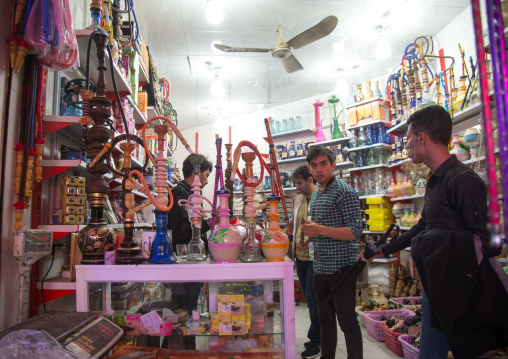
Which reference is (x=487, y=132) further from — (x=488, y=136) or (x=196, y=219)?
(x=196, y=219)

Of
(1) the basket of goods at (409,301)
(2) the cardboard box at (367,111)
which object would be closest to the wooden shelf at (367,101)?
(2) the cardboard box at (367,111)

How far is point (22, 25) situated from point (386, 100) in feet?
15.6

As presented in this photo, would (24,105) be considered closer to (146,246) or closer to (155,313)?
(146,246)

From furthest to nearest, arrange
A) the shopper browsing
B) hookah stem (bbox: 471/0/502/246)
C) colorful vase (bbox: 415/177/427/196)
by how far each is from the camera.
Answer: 1. colorful vase (bbox: 415/177/427/196)
2. the shopper browsing
3. hookah stem (bbox: 471/0/502/246)

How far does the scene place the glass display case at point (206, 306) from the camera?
4.41ft

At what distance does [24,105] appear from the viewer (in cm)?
170

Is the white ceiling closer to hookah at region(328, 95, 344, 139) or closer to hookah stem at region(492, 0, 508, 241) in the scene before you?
hookah at region(328, 95, 344, 139)

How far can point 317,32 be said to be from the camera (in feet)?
11.6

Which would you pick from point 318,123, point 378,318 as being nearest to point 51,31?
point 378,318

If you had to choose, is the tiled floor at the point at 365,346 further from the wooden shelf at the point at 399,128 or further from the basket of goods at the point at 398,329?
the wooden shelf at the point at 399,128

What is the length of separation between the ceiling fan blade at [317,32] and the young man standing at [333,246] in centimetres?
163

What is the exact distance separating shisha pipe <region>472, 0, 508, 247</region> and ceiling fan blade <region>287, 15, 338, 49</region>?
3.09 m

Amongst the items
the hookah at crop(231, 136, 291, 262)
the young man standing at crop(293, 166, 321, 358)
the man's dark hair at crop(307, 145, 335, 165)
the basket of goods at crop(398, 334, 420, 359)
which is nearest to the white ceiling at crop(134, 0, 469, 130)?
the young man standing at crop(293, 166, 321, 358)

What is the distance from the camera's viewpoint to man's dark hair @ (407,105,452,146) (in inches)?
61.5
